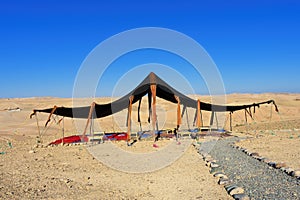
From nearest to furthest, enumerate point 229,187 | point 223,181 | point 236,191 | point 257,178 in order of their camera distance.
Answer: point 236,191
point 229,187
point 223,181
point 257,178

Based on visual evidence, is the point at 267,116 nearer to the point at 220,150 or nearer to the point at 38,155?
the point at 220,150

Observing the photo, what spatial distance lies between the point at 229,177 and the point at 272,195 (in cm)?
157

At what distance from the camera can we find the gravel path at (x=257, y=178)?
6168mm

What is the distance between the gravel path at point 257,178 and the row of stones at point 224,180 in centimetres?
15

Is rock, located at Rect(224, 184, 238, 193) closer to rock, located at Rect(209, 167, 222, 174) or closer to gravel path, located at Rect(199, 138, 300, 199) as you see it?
gravel path, located at Rect(199, 138, 300, 199)

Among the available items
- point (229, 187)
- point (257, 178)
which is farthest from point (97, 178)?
point (257, 178)

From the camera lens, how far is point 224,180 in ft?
23.3

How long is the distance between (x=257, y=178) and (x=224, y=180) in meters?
0.95

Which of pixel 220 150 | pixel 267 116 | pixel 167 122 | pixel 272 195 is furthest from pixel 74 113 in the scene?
pixel 267 116

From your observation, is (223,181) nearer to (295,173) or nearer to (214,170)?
(214,170)

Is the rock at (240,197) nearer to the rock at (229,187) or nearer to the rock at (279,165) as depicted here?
the rock at (229,187)

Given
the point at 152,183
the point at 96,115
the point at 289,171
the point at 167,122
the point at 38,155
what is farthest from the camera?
the point at 167,122

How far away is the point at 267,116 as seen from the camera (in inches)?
1367

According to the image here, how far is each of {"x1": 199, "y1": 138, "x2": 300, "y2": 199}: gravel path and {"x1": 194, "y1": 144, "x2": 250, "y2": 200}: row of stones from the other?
0.49 feet
